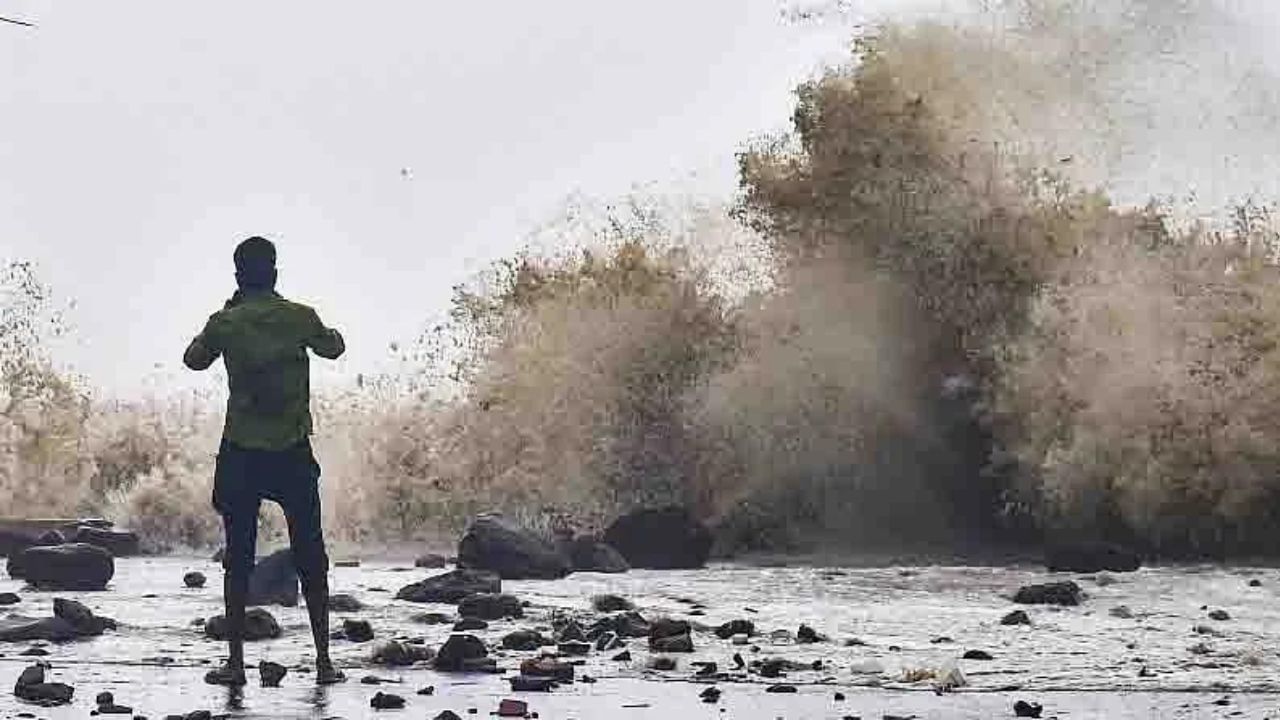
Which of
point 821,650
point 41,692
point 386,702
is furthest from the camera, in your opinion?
point 821,650

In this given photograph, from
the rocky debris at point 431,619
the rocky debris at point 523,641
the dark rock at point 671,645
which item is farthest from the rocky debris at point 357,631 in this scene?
the dark rock at point 671,645

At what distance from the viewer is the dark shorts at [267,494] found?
11297 millimetres

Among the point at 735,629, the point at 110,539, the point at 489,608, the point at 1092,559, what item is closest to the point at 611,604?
the point at 489,608

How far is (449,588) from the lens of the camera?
17.6m

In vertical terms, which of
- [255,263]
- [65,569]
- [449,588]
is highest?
[255,263]

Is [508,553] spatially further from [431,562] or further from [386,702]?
[386,702]

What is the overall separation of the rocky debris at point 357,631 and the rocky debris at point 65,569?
553 cm

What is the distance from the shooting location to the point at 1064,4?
95.7 ft

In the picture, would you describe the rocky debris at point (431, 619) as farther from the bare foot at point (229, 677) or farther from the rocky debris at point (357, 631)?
the bare foot at point (229, 677)

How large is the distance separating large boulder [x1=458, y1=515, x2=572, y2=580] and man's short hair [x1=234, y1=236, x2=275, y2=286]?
9286 mm

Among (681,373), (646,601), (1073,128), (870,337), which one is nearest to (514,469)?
(681,373)

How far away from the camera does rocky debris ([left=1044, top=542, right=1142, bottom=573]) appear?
2108 centimetres

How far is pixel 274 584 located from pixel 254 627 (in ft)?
8.64

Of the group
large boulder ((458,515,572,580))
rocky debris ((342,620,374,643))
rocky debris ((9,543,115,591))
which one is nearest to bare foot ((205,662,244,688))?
rocky debris ((342,620,374,643))
